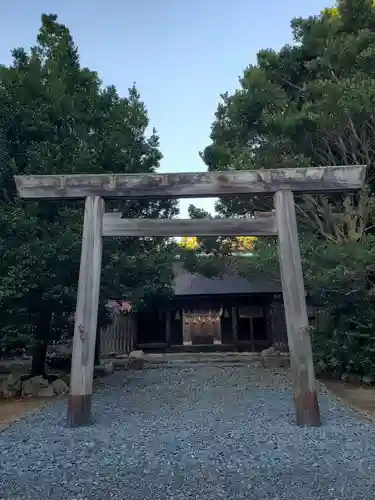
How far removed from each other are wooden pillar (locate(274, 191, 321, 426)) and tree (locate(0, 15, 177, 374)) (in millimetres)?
4034

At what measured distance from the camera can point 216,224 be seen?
6.36 metres

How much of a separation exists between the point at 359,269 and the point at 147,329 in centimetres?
1185

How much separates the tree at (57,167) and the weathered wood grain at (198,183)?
1.60 m

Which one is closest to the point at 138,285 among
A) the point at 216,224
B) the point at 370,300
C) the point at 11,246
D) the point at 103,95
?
the point at 11,246

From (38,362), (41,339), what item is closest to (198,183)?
(41,339)

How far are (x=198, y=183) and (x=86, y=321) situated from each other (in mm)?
2763

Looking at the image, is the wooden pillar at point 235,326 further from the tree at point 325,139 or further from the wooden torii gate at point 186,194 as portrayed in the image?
the wooden torii gate at point 186,194

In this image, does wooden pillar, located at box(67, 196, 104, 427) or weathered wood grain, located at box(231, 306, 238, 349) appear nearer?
wooden pillar, located at box(67, 196, 104, 427)

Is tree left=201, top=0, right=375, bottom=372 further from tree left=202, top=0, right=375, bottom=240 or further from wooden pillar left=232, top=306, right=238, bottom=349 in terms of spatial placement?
wooden pillar left=232, top=306, right=238, bottom=349

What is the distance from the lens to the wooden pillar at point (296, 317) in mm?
5441

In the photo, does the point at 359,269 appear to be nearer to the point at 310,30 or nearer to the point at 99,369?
the point at 310,30

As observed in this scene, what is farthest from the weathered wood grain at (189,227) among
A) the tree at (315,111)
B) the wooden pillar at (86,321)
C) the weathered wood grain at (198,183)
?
the tree at (315,111)

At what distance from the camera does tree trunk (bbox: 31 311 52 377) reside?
28.7 ft

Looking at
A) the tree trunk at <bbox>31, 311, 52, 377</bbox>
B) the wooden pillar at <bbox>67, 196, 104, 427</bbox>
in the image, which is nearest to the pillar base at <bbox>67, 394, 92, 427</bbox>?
the wooden pillar at <bbox>67, 196, 104, 427</bbox>
